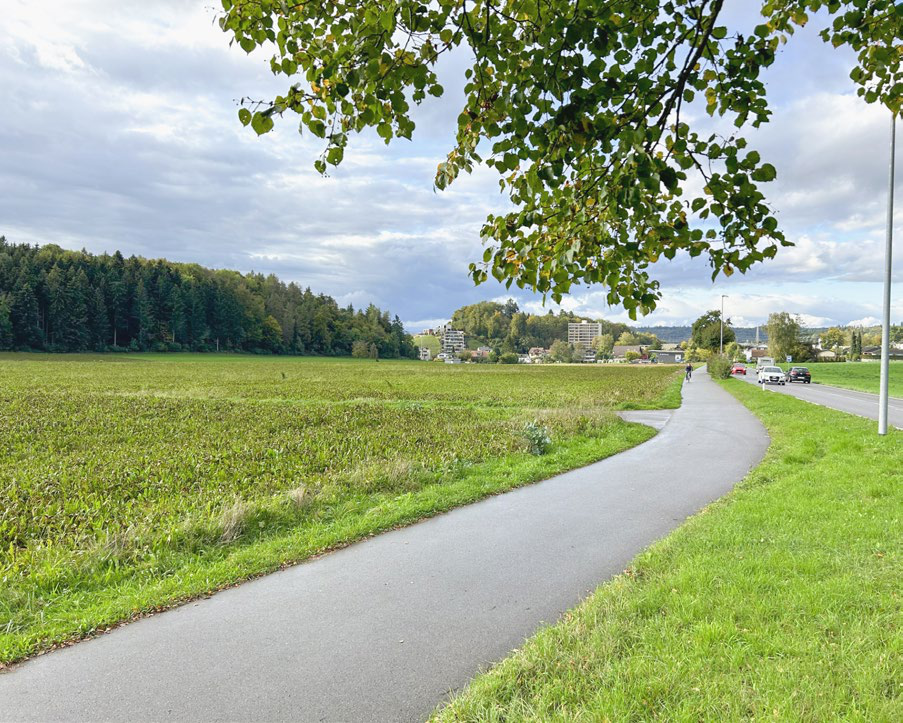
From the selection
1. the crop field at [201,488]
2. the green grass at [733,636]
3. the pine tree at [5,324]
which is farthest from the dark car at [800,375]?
the pine tree at [5,324]

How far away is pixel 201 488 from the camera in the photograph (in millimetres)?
8227

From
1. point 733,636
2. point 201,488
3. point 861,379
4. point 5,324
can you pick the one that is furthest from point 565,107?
point 5,324

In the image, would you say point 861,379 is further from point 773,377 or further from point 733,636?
point 733,636

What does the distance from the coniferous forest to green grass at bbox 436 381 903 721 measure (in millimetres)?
98359

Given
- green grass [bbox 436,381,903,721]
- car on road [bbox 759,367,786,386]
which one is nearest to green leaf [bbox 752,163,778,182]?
green grass [bbox 436,381,903,721]

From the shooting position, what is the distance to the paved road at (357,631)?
129 inches

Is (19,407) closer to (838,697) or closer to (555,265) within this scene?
(555,265)

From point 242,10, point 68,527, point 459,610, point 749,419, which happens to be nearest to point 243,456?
point 68,527

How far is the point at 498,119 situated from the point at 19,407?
2122 cm

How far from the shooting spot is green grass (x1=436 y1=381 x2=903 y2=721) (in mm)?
2963

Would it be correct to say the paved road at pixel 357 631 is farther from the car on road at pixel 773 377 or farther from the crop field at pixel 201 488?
the car on road at pixel 773 377

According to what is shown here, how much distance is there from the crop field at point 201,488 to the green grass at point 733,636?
318cm

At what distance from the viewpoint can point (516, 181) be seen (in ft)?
12.4

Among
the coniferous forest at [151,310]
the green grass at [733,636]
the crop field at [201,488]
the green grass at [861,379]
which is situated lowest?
the green grass at [861,379]
